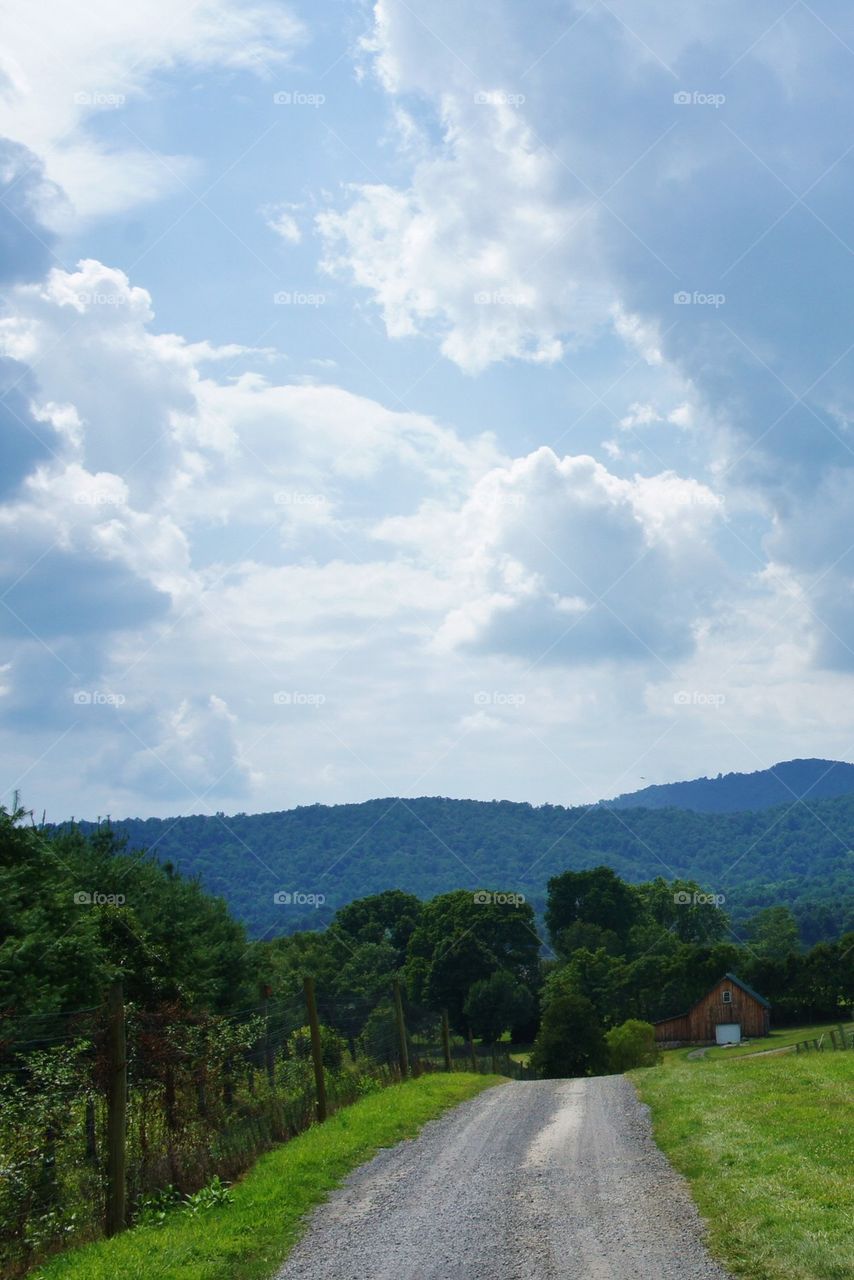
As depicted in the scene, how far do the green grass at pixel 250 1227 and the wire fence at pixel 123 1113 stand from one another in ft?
1.50

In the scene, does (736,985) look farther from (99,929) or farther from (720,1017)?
(99,929)

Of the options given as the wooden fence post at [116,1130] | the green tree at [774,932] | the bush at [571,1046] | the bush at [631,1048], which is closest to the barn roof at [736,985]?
the bush at [631,1048]

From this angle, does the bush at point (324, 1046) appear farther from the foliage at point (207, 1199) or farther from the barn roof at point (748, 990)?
the barn roof at point (748, 990)

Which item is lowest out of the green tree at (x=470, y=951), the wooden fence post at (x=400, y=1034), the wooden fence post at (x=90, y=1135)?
the green tree at (x=470, y=951)

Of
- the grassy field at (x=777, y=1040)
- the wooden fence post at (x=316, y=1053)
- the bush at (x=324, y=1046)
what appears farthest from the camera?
the grassy field at (x=777, y=1040)

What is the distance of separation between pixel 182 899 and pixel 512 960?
55.0 meters

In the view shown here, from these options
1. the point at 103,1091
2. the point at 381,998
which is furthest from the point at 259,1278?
the point at 381,998

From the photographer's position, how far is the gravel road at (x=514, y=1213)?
8.16 metres

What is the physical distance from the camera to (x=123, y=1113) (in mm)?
10234

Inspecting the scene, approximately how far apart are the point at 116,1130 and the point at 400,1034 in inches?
598
